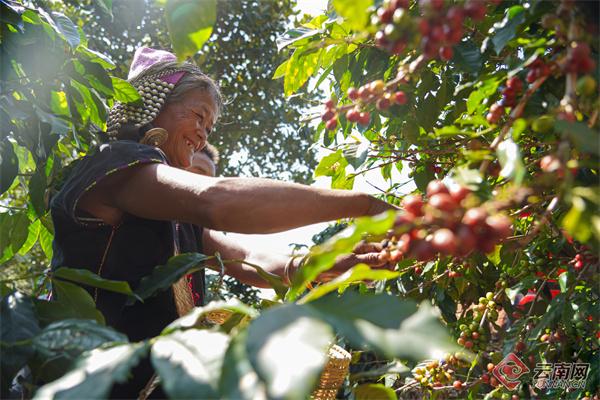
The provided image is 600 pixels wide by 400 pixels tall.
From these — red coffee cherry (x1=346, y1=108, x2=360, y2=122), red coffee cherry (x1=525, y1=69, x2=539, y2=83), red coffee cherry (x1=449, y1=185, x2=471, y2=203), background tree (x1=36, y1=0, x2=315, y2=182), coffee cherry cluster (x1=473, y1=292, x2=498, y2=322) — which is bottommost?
background tree (x1=36, y1=0, x2=315, y2=182)

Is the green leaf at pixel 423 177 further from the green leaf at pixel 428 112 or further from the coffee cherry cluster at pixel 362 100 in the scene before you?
the coffee cherry cluster at pixel 362 100

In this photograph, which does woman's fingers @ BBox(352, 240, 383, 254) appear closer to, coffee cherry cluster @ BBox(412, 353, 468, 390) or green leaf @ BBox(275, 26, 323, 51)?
coffee cherry cluster @ BBox(412, 353, 468, 390)

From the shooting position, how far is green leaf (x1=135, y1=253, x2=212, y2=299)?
133 centimetres

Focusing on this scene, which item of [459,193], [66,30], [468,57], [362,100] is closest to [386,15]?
[362,100]

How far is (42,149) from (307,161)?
596cm

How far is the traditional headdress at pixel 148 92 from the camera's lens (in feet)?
7.18

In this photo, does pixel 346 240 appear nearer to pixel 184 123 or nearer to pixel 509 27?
pixel 509 27

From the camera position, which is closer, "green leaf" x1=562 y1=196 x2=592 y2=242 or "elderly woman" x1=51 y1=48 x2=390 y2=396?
"green leaf" x1=562 y1=196 x2=592 y2=242

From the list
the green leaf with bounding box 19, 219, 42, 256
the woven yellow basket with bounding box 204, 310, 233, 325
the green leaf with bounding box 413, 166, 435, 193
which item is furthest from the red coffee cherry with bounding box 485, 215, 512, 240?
the green leaf with bounding box 19, 219, 42, 256

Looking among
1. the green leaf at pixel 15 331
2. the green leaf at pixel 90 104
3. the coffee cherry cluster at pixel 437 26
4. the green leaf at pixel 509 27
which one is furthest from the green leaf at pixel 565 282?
the green leaf at pixel 90 104

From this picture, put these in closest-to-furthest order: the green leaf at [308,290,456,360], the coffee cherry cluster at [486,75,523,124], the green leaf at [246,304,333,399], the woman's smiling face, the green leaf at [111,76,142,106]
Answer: the green leaf at [246,304,333,399] < the green leaf at [308,290,456,360] < the coffee cherry cluster at [486,75,523,124] < the green leaf at [111,76,142,106] < the woman's smiling face

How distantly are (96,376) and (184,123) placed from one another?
1.53 m

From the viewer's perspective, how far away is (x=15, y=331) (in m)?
1.13

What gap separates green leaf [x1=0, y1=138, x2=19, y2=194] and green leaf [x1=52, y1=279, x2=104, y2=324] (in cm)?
65
